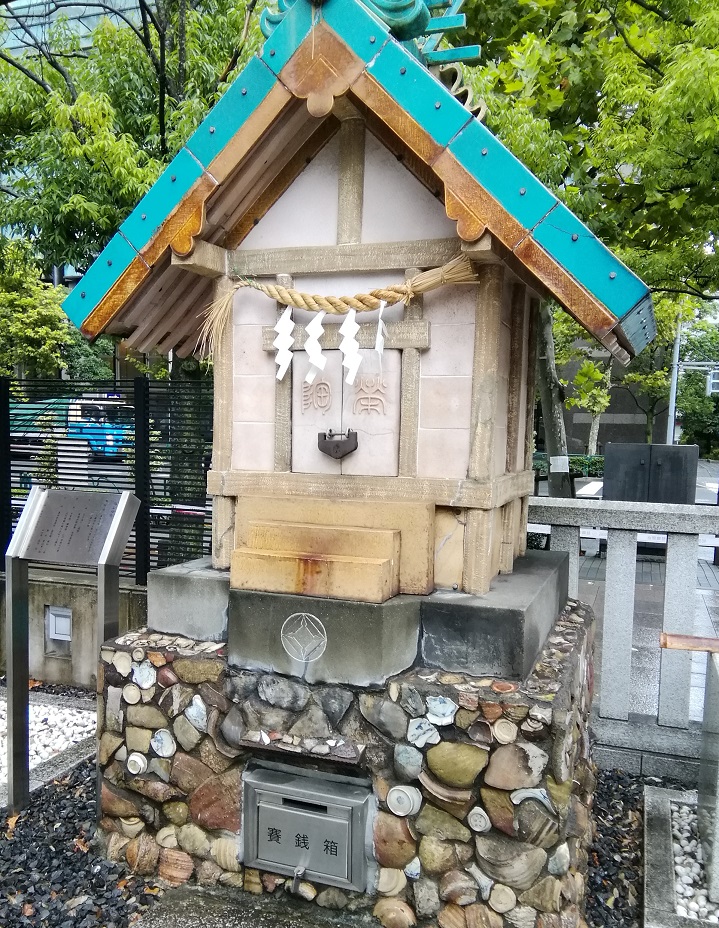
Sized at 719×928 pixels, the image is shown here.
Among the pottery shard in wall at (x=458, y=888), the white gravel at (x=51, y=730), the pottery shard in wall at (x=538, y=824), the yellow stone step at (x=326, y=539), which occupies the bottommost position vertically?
the white gravel at (x=51, y=730)

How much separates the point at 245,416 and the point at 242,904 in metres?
2.27

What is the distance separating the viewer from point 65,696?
20.0 ft

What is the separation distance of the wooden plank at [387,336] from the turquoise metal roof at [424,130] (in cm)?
61

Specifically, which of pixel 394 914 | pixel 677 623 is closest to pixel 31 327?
pixel 677 623

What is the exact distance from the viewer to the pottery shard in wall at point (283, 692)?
317 cm

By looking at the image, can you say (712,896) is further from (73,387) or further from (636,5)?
(636,5)

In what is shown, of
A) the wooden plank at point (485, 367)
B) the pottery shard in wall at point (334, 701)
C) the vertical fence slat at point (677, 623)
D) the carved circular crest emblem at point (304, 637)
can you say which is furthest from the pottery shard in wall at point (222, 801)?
the vertical fence slat at point (677, 623)

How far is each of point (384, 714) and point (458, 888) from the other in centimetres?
76

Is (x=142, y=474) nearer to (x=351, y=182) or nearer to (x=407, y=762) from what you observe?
(x=351, y=182)

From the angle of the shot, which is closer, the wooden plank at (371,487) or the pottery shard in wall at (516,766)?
the pottery shard in wall at (516,766)

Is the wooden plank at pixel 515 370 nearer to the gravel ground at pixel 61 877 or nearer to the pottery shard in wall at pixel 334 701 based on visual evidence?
the pottery shard in wall at pixel 334 701

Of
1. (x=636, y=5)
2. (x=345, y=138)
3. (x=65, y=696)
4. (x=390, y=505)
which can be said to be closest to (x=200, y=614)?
(x=390, y=505)

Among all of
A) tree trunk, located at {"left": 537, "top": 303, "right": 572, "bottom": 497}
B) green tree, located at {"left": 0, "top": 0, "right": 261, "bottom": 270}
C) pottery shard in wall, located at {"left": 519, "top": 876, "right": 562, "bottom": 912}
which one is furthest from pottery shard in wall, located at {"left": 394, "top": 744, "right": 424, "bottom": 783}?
tree trunk, located at {"left": 537, "top": 303, "right": 572, "bottom": 497}

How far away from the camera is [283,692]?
10.5ft
